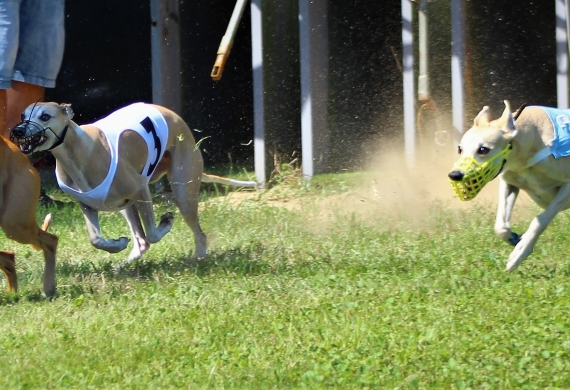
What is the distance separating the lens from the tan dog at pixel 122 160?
5.46 meters

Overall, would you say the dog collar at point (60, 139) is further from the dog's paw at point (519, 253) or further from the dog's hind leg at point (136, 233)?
the dog's paw at point (519, 253)

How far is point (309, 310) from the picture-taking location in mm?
4703

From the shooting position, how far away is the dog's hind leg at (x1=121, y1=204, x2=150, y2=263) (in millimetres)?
6375

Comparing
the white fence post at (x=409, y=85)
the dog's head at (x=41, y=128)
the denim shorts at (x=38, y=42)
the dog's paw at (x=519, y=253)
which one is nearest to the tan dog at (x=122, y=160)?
the dog's head at (x=41, y=128)

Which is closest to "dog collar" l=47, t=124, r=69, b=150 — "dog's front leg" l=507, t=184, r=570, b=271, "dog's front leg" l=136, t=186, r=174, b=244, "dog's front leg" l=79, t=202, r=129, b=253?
"dog's front leg" l=79, t=202, r=129, b=253

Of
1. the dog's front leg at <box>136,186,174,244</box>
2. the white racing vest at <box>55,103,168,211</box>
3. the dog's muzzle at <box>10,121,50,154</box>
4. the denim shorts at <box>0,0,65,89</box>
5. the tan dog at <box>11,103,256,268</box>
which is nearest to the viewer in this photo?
the dog's muzzle at <box>10,121,50,154</box>

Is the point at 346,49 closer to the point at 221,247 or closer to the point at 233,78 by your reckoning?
the point at 233,78

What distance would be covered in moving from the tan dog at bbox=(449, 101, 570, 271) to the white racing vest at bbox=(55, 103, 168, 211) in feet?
6.72

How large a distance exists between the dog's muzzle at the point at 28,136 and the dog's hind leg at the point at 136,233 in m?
1.22

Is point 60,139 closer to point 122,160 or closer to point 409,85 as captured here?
point 122,160

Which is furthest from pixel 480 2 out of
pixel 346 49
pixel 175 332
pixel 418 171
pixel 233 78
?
pixel 175 332

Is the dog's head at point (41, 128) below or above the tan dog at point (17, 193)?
above

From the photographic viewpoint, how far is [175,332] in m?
4.45

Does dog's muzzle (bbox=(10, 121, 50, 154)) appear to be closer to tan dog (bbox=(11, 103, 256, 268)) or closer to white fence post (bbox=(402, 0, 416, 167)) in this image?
tan dog (bbox=(11, 103, 256, 268))
